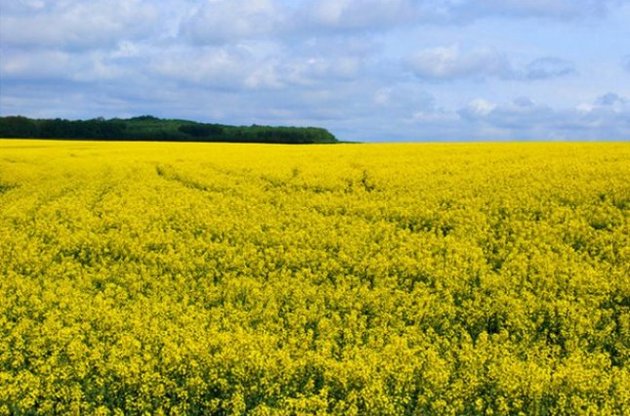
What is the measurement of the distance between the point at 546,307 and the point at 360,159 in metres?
15.2

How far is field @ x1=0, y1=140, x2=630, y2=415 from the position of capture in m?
8.88

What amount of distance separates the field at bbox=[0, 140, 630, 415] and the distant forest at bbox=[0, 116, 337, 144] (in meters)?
44.5

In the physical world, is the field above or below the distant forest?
below

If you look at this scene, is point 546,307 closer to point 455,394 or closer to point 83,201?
point 455,394

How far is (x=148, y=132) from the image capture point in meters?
71.0

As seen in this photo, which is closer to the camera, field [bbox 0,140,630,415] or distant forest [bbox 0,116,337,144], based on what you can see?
field [bbox 0,140,630,415]

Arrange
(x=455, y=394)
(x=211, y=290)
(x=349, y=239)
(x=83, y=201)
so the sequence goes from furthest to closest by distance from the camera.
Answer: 1. (x=83, y=201)
2. (x=349, y=239)
3. (x=211, y=290)
4. (x=455, y=394)

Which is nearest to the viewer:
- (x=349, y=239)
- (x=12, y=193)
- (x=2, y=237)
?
(x=349, y=239)

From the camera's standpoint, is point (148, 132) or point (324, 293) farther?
point (148, 132)

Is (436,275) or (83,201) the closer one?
(436,275)

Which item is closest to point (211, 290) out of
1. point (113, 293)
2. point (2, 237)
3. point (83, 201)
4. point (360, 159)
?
point (113, 293)

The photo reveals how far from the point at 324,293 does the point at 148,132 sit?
203 ft

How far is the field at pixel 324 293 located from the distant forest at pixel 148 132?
44458 millimetres

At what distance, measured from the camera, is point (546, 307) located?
11.6 m
